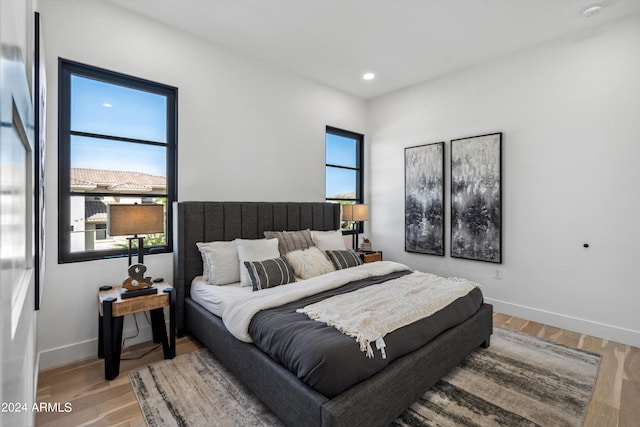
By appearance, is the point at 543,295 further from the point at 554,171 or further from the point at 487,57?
the point at 487,57

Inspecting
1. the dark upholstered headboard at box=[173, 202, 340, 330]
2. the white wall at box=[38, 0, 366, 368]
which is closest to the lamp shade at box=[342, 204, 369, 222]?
the white wall at box=[38, 0, 366, 368]

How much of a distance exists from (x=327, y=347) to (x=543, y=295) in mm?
3096

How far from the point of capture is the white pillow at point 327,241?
11.9ft

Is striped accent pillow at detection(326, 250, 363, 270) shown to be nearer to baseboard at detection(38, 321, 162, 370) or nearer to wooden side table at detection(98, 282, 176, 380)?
wooden side table at detection(98, 282, 176, 380)

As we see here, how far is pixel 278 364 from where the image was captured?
1.83m

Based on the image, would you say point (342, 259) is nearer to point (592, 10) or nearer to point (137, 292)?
point (137, 292)

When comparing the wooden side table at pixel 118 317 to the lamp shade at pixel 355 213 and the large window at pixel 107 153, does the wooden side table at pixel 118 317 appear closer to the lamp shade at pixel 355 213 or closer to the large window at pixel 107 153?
the large window at pixel 107 153

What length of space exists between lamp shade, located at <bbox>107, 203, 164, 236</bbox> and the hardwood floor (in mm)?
1114

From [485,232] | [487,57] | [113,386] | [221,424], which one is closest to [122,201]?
[113,386]

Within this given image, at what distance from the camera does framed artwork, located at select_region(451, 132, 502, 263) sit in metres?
3.71

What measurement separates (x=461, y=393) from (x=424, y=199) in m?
2.73

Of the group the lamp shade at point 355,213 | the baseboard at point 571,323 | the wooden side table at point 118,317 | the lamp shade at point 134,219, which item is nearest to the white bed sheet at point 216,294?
the wooden side table at point 118,317

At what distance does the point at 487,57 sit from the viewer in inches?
147

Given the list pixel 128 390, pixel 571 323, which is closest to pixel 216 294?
pixel 128 390
